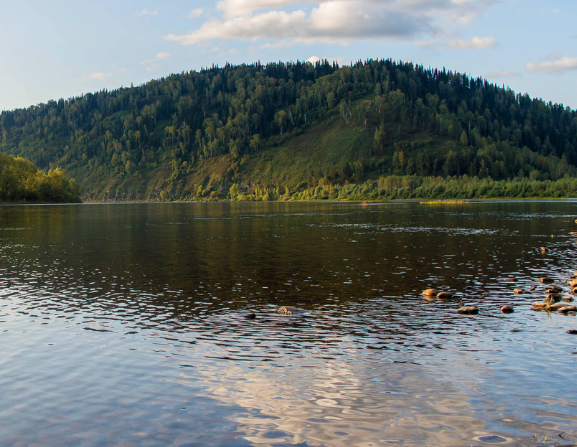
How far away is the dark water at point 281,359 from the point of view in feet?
41.0

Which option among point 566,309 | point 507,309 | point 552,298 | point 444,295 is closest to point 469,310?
point 507,309

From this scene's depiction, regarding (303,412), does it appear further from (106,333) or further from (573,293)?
(573,293)

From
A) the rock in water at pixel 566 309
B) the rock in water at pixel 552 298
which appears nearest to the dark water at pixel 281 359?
the rock in water at pixel 566 309

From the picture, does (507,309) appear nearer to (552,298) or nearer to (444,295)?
(552,298)

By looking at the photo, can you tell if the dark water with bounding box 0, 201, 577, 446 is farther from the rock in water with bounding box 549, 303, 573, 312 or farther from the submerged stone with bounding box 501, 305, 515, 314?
Answer: the rock in water with bounding box 549, 303, 573, 312

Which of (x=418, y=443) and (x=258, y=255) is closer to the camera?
(x=418, y=443)

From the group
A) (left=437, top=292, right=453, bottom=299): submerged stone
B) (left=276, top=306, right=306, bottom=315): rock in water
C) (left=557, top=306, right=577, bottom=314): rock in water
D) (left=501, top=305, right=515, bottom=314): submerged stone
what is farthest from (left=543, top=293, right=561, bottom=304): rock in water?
(left=276, top=306, right=306, bottom=315): rock in water

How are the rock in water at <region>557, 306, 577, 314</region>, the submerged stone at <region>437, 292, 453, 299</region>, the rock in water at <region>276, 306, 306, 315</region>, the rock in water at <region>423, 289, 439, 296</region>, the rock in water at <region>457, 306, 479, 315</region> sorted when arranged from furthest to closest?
the rock in water at <region>423, 289, 439, 296</region>
the submerged stone at <region>437, 292, 453, 299</region>
the rock in water at <region>276, 306, 306, 315</region>
the rock in water at <region>457, 306, 479, 315</region>
the rock in water at <region>557, 306, 577, 314</region>

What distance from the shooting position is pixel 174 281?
33.7 metres

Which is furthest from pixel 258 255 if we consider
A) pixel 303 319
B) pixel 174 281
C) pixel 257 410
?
pixel 257 410

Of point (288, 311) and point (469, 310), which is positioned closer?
point (469, 310)

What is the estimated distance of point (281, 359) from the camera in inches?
690

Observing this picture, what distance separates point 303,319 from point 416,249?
2979cm

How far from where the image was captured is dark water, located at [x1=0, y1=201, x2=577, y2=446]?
41.0ft
